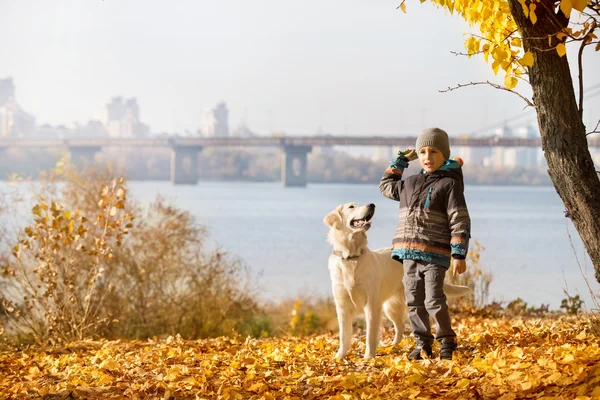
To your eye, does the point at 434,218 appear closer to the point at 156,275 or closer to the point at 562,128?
the point at 562,128

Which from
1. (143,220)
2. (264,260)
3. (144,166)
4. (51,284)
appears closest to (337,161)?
(144,166)

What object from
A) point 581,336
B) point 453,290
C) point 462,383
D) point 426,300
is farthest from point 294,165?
point 462,383

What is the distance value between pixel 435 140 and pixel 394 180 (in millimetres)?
450

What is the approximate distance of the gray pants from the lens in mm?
4555

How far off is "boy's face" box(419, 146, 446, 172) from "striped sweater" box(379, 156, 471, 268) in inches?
1.4

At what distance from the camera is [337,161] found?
49594 millimetres

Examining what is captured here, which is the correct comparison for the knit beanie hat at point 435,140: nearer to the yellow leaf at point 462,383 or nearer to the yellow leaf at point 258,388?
the yellow leaf at point 462,383

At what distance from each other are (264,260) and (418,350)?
69.8 ft

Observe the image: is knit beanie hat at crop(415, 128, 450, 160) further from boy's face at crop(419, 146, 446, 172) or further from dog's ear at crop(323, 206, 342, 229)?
dog's ear at crop(323, 206, 342, 229)

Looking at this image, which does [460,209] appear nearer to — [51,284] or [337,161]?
[51,284]

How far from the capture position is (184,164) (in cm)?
4231

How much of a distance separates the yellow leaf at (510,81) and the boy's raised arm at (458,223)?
2.41 feet

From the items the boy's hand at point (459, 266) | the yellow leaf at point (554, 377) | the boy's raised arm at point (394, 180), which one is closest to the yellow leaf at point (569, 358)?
the yellow leaf at point (554, 377)

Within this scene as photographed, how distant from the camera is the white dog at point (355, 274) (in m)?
4.88
